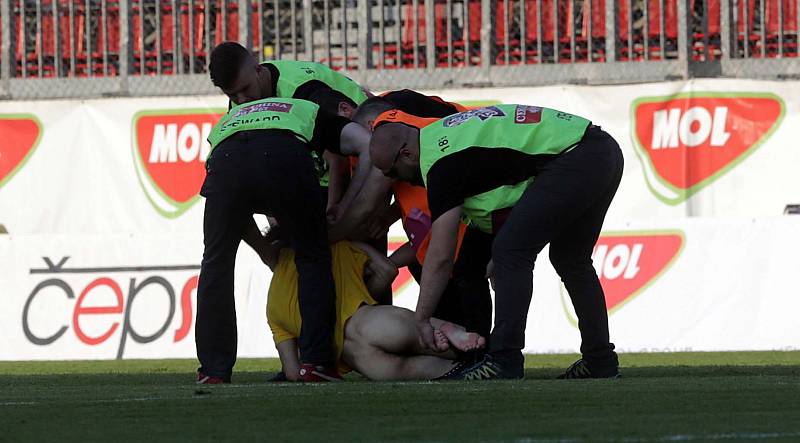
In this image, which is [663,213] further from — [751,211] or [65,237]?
[65,237]

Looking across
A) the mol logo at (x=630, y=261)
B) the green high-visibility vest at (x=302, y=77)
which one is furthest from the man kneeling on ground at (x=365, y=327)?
the mol logo at (x=630, y=261)

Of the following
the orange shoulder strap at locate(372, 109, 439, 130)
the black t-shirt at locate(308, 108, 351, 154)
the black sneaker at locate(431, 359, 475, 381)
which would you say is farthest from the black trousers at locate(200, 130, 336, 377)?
the black sneaker at locate(431, 359, 475, 381)

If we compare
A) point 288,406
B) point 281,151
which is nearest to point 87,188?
point 281,151

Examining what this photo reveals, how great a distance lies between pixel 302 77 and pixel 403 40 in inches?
257

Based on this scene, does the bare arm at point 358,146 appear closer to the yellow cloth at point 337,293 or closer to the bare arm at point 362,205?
the bare arm at point 362,205

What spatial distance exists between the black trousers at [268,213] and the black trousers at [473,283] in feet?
1.95

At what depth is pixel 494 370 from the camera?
6.38 meters

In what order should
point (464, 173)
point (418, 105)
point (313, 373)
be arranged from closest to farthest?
point (464, 173) < point (313, 373) < point (418, 105)

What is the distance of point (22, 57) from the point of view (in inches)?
569

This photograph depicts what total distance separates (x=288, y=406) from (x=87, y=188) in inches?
360

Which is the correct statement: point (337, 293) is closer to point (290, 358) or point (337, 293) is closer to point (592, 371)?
point (290, 358)

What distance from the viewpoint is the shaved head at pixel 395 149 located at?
253 inches

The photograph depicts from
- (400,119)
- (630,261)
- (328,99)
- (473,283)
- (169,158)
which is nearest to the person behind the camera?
(400,119)

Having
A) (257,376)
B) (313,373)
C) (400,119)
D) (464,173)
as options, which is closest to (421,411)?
(464,173)
